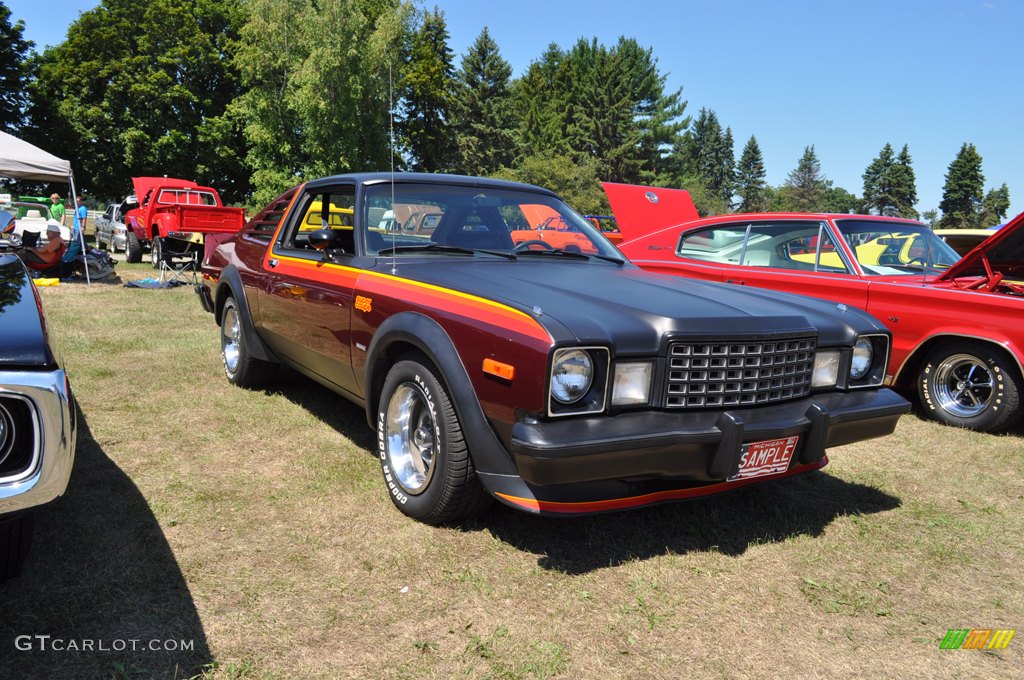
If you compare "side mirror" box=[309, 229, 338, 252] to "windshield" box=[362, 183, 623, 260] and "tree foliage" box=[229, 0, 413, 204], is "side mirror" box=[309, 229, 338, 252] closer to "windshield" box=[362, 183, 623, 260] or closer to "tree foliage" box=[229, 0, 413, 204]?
"windshield" box=[362, 183, 623, 260]

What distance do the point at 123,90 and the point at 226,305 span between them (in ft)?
104

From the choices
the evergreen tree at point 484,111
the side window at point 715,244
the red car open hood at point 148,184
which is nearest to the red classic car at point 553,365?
the side window at point 715,244

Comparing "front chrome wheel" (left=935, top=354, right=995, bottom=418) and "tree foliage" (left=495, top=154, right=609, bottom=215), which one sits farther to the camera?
"tree foliage" (left=495, top=154, right=609, bottom=215)

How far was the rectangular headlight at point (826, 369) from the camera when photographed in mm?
3193

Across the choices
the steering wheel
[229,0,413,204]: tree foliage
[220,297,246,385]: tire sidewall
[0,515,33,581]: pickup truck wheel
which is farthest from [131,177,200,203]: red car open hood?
[0,515,33,581]: pickup truck wheel

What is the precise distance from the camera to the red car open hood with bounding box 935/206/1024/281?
484 cm

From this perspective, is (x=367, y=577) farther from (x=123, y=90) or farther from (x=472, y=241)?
(x=123, y=90)

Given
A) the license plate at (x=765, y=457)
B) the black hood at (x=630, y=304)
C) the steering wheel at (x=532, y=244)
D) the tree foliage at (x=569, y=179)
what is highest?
the tree foliage at (x=569, y=179)

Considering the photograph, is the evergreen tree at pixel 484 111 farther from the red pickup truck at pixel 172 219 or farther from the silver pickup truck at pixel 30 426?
the silver pickup truck at pixel 30 426

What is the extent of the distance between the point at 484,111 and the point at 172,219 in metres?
42.1

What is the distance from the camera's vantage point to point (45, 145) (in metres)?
29.7

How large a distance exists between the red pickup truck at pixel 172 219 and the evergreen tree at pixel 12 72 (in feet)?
55.3

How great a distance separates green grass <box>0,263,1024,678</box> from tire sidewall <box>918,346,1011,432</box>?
0.74 meters

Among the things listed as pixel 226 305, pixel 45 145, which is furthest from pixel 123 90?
pixel 226 305
